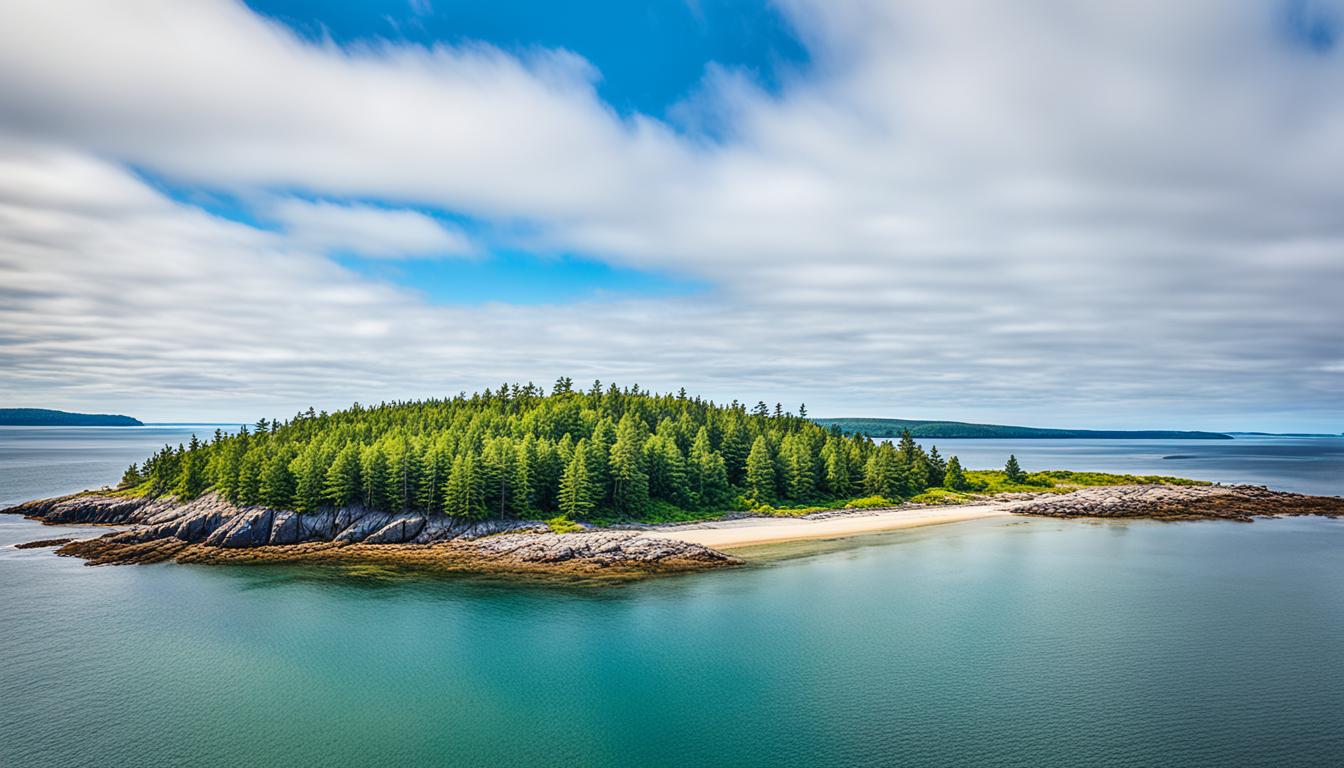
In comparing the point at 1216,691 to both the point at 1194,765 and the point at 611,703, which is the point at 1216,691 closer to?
the point at 1194,765

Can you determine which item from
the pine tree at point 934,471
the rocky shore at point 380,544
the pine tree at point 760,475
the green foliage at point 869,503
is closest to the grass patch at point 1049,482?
the pine tree at point 934,471

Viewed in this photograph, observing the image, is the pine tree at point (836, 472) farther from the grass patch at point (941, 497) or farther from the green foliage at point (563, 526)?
the green foliage at point (563, 526)

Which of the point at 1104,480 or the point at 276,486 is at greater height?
the point at 1104,480

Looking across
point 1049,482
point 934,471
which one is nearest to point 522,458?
point 934,471

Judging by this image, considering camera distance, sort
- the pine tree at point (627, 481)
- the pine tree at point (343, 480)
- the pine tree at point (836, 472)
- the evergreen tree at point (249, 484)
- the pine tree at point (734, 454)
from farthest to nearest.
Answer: the pine tree at point (734, 454), the pine tree at point (836, 472), the pine tree at point (627, 481), the evergreen tree at point (249, 484), the pine tree at point (343, 480)

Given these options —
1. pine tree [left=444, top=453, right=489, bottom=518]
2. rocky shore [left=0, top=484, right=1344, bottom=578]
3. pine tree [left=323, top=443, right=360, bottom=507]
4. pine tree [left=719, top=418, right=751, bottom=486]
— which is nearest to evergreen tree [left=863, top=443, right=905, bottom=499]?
rocky shore [left=0, top=484, right=1344, bottom=578]

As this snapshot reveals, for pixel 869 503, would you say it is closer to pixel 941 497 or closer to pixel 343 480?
pixel 941 497

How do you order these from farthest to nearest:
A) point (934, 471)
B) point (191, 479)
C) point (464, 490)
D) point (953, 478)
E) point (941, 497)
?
point (934, 471) < point (953, 478) < point (941, 497) < point (191, 479) < point (464, 490)
